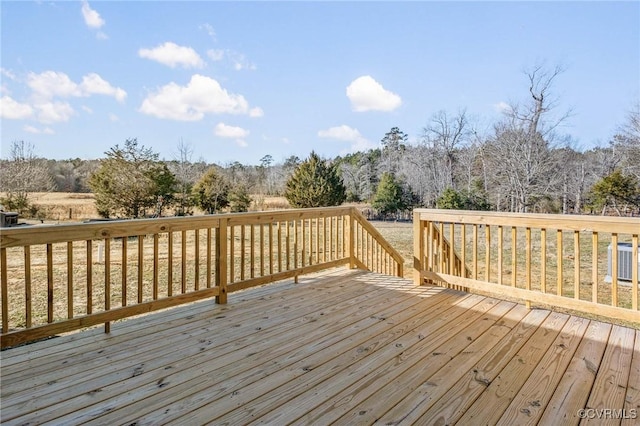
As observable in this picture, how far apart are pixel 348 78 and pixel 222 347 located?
1238 centimetres

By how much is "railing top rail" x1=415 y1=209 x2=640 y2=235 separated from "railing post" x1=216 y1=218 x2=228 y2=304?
2167 millimetres

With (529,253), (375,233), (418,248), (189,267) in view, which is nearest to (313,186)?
(189,267)

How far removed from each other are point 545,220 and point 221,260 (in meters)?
3.02

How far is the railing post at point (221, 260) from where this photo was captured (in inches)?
129

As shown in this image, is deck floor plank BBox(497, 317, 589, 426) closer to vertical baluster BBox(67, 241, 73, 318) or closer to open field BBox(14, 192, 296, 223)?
vertical baluster BBox(67, 241, 73, 318)

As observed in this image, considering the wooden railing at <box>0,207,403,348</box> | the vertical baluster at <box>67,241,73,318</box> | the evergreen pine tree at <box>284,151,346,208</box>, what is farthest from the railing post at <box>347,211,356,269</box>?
the evergreen pine tree at <box>284,151,346,208</box>

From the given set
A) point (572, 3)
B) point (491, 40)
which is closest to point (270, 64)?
point (491, 40)

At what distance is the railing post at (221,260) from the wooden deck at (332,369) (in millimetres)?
197

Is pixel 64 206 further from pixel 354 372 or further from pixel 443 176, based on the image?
pixel 443 176

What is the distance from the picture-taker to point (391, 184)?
18.5m

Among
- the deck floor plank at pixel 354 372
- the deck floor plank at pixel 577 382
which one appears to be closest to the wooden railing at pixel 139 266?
the deck floor plank at pixel 354 372

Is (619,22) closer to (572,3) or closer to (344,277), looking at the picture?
(572,3)

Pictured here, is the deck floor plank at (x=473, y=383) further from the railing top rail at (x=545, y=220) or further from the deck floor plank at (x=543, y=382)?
the railing top rail at (x=545, y=220)

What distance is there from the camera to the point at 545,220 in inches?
119
